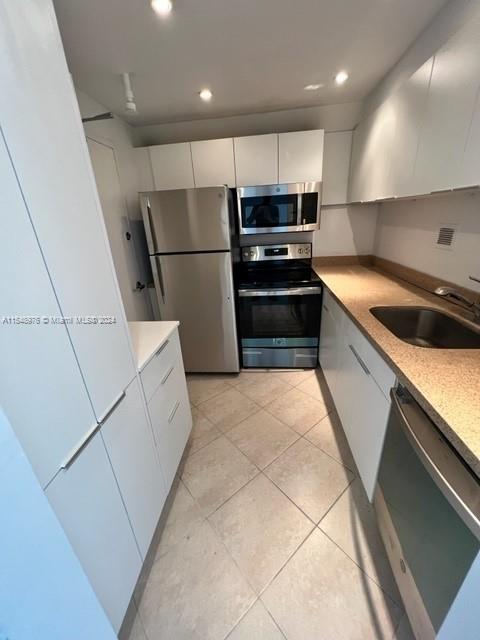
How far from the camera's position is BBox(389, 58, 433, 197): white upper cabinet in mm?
1216

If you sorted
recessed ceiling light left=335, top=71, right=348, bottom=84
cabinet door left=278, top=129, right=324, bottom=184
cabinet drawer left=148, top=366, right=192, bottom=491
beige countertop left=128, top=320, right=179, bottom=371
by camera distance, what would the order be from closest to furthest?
beige countertop left=128, top=320, right=179, bottom=371 → cabinet drawer left=148, top=366, right=192, bottom=491 → recessed ceiling light left=335, top=71, right=348, bottom=84 → cabinet door left=278, top=129, right=324, bottom=184

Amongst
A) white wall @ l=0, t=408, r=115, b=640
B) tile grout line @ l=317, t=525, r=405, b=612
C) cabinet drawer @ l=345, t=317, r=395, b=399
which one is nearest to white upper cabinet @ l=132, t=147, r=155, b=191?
cabinet drawer @ l=345, t=317, r=395, b=399

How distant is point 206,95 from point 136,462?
243cm

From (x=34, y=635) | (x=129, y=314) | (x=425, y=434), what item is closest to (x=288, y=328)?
(x=129, y=314)

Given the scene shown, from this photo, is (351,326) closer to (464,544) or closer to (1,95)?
(464,544)

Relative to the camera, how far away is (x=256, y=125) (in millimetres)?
2295

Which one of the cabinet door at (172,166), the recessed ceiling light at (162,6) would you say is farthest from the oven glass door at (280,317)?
the recessed ceiling light at (162,6)

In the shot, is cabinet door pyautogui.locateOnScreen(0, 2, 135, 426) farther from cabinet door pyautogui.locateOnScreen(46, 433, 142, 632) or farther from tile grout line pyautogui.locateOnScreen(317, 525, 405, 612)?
tile grout line pyautogui.locateOnScreen(317, 525, 405, 612)

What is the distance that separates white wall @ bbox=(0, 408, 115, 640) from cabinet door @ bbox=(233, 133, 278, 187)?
90.9 inches

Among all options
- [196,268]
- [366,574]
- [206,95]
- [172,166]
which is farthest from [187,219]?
[366,574]

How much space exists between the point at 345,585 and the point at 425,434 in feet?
2.70

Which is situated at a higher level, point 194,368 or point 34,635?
point 34,635

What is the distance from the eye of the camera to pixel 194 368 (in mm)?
2480

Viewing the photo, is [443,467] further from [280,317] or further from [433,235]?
[280,317]
